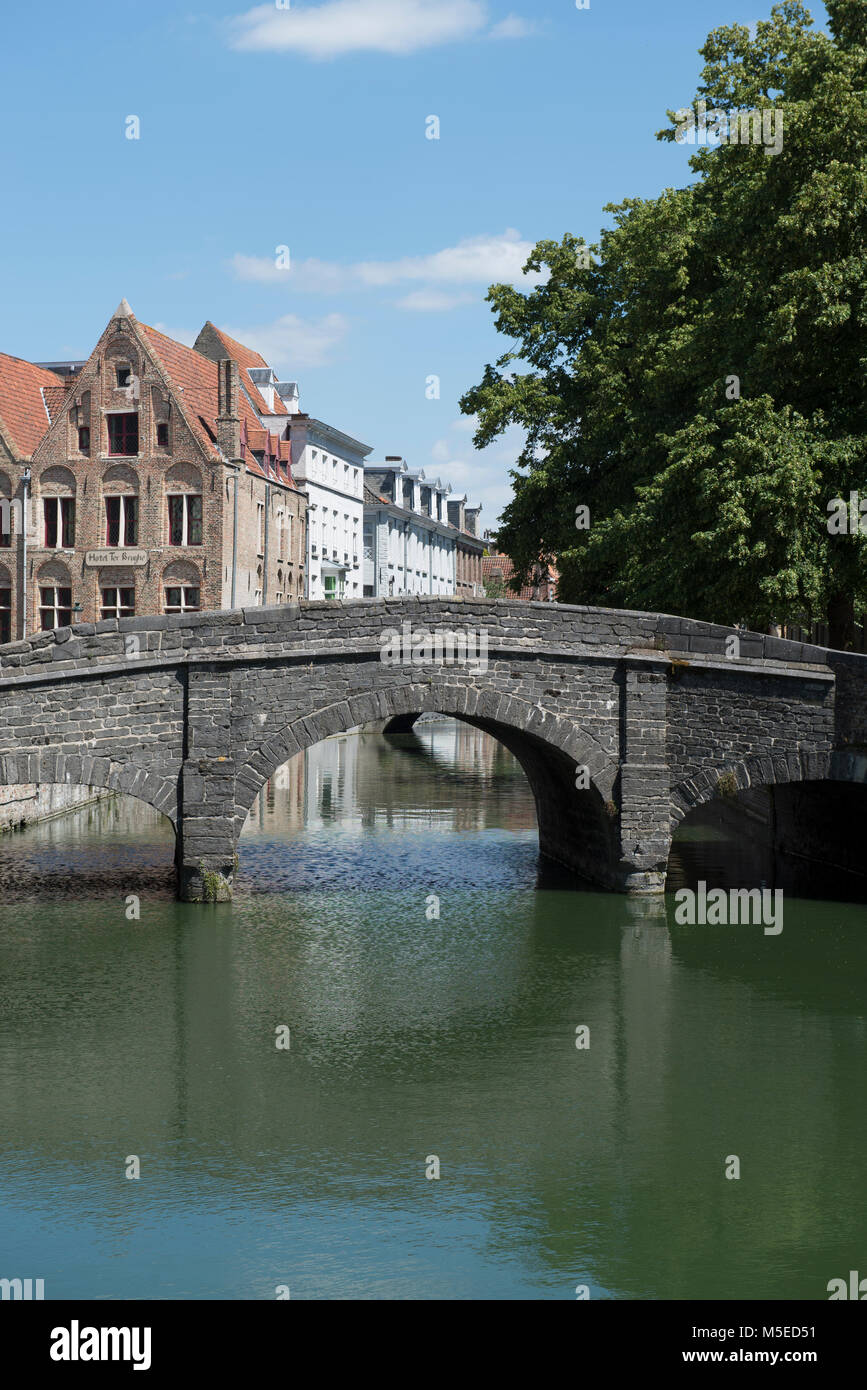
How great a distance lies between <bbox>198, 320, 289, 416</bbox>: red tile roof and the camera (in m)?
56.2

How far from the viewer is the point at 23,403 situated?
48562 millimetres

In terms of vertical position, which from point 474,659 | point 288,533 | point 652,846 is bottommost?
point 652,846

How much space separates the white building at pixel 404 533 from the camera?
244ft

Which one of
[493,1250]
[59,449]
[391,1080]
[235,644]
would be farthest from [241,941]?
[59,449]

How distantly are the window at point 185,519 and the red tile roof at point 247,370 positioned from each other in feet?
39.1

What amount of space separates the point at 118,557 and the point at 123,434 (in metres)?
3.88

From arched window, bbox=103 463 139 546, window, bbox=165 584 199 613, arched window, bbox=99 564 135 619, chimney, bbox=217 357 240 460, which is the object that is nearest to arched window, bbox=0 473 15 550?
arched window, bbox=103 463 139 546

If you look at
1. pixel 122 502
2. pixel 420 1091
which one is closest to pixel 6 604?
pixel 122 502

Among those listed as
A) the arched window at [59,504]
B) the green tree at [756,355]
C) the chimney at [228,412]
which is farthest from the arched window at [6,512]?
the green tree at [756,355]

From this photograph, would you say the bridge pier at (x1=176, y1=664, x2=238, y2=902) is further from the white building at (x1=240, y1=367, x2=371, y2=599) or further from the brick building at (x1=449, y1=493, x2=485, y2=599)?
the brick building at (x1=449, y1=493, x2=485, y2=599)

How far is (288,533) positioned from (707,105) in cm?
2990
